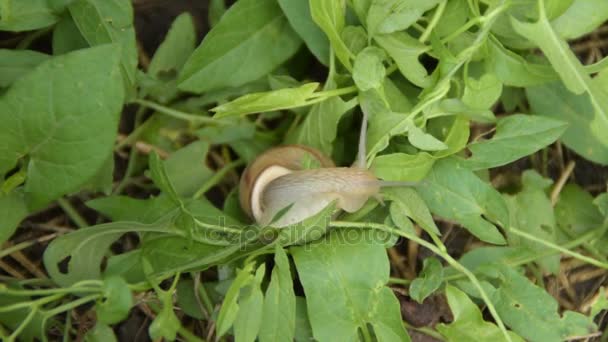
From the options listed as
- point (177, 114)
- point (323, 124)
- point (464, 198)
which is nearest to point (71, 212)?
point (177, 114)

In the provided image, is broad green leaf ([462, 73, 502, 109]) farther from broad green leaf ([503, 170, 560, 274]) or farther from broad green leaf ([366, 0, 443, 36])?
broad green leaf ([503, 170, 560, 274])

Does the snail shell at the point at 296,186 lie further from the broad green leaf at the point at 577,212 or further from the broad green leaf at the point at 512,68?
the broad green leaf at the point at 577,212

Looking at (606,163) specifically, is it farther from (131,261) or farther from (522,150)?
(131,261)

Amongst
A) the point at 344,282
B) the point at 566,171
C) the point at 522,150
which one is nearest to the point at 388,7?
the point at 522,150

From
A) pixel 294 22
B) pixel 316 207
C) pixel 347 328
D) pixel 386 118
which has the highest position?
pixel 294 22

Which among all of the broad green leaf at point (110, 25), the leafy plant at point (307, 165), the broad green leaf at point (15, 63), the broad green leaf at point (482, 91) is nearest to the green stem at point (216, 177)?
the leafy plant at point (307, 165)

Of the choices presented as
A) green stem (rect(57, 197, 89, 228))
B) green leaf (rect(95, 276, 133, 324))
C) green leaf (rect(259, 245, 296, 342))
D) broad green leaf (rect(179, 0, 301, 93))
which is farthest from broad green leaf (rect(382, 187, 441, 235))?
green stem (rect(57, 197, 89, 228))

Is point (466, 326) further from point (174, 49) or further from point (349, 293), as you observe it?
point (174, 49)
